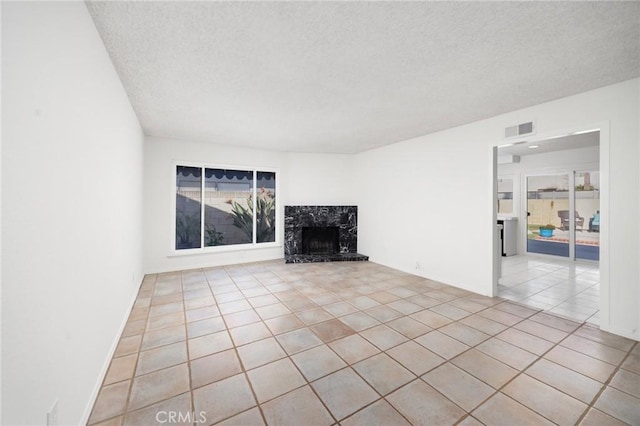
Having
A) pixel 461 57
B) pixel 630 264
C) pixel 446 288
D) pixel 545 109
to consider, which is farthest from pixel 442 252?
pixel 461 57

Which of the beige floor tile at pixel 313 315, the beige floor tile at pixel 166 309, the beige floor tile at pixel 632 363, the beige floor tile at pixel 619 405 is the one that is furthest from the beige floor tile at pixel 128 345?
the beige floor tile at pixel 632 363

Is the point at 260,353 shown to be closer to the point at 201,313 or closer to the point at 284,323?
the point at 284,323

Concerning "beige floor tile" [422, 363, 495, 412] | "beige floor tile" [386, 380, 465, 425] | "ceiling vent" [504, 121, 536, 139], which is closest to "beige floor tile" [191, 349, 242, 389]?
"beige floor tile" [386, 380, 465, 425]

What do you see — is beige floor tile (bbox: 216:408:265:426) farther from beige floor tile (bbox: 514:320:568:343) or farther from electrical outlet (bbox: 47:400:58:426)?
beige floor tile (bbox: 514:320:568:343)

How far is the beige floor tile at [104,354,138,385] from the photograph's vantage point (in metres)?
1.97

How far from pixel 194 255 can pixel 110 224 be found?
10.2 ft

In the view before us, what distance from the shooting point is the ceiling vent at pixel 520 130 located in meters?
3.30

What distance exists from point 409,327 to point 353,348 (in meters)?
0.77

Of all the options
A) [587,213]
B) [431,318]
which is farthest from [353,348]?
[587,213]

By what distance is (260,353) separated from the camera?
2.30 m

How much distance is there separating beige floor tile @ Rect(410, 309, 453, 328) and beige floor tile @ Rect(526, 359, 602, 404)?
2.77 feet

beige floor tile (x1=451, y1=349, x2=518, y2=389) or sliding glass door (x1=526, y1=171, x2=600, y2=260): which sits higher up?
sliding glass door (x1=526, y1=171, x2=600, y2=260)

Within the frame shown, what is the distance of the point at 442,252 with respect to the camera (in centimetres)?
440

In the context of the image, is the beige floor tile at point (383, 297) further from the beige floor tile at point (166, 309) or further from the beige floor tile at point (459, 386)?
the beige floor tile at point (166, 309)
